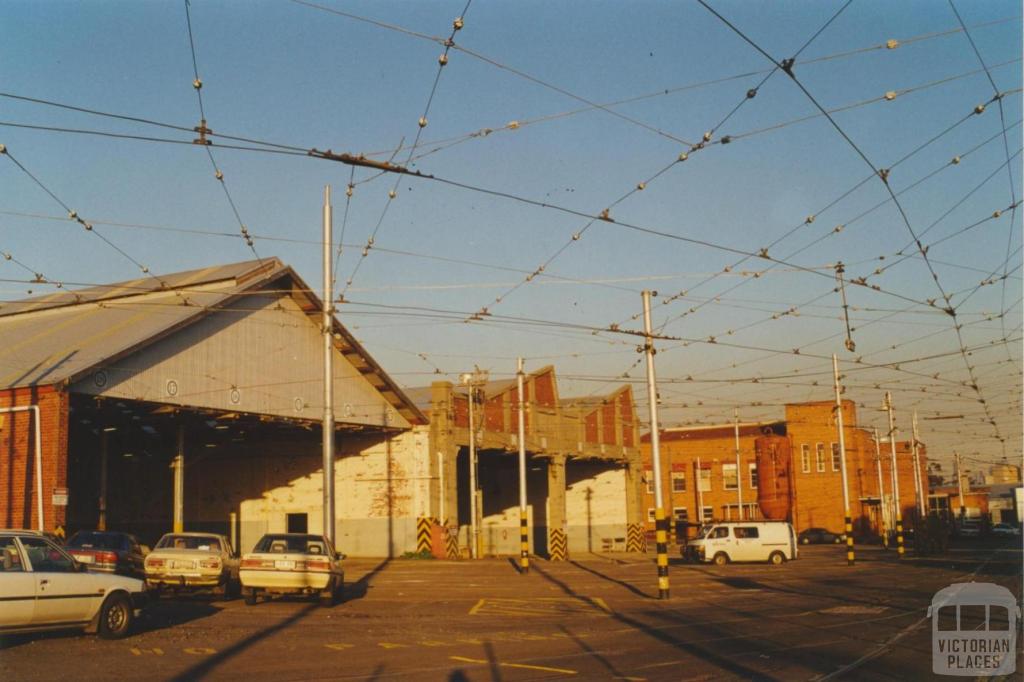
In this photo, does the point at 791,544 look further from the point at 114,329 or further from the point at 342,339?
the point at 114,329

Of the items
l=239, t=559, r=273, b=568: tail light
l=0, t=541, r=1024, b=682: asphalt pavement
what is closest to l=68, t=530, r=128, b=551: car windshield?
l=0, t=541, r=1024, b=682: asphalt pavement

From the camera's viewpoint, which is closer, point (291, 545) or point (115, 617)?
point (115, 617)

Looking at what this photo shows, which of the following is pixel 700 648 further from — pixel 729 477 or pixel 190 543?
pixel 729 477

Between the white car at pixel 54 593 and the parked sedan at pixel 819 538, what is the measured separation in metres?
67.1

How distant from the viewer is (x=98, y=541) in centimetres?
2416

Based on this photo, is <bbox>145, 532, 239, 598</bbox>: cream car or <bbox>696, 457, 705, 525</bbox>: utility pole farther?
<bbox>696, 457, 705, 525</bbox>: utility pole

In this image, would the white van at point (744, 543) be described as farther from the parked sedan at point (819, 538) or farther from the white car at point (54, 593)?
the white car at point (54, 593)

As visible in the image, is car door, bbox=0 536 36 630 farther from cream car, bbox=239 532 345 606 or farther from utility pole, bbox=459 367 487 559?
utility pole, bbox=459 367 487 559

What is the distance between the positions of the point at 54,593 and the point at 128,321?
71.4 feet

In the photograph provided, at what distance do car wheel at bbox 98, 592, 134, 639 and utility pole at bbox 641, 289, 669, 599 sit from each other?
13540 mm

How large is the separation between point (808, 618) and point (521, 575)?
52.5 feet

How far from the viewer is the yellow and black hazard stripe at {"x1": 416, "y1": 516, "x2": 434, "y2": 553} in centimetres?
4403

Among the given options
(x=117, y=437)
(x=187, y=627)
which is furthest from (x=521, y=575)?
(x=117, y=437)

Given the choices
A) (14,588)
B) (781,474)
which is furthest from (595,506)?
(14,588)
